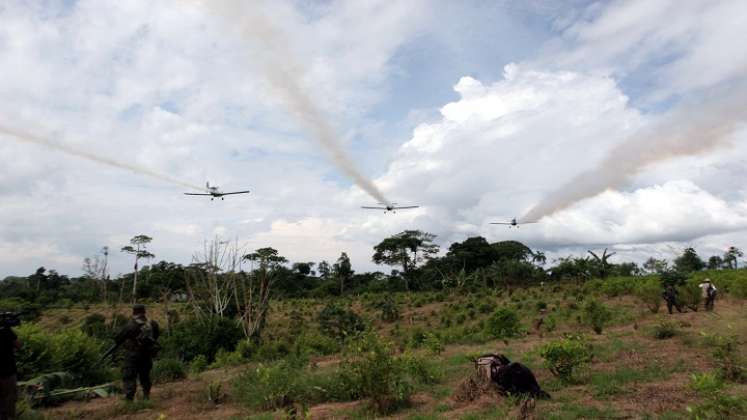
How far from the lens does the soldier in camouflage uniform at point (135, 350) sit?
837 cm

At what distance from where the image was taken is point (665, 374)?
818 cm

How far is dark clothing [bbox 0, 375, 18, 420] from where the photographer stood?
6504 millimetres

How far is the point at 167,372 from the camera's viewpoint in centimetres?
1134

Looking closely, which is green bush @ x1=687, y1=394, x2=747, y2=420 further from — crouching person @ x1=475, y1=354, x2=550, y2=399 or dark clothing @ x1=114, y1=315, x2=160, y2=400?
dark clothing @ x1=114, y1=315, x2=160, y2=400

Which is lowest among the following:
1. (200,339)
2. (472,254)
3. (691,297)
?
(200,339)

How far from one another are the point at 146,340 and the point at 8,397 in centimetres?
216

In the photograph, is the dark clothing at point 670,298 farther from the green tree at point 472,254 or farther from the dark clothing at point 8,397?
the green tree at point 472,254

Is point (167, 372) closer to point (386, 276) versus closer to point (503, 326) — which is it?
point (503, 326)

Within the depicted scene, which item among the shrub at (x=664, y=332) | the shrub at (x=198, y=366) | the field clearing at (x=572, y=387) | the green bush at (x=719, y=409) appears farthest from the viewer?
the shrub at (x=198, y=366)

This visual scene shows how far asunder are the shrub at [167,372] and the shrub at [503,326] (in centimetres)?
922

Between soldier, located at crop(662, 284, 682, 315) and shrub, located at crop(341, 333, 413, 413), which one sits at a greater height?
soldier, located at crop(662, 284, 682, 315)

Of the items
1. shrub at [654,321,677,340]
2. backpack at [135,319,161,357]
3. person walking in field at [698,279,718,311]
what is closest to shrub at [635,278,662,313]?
person walking in field at [698,279,718,311]

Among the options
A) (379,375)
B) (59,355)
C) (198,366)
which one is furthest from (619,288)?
(59,355)

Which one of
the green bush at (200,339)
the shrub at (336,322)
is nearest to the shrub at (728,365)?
the green bush at (200,339)
